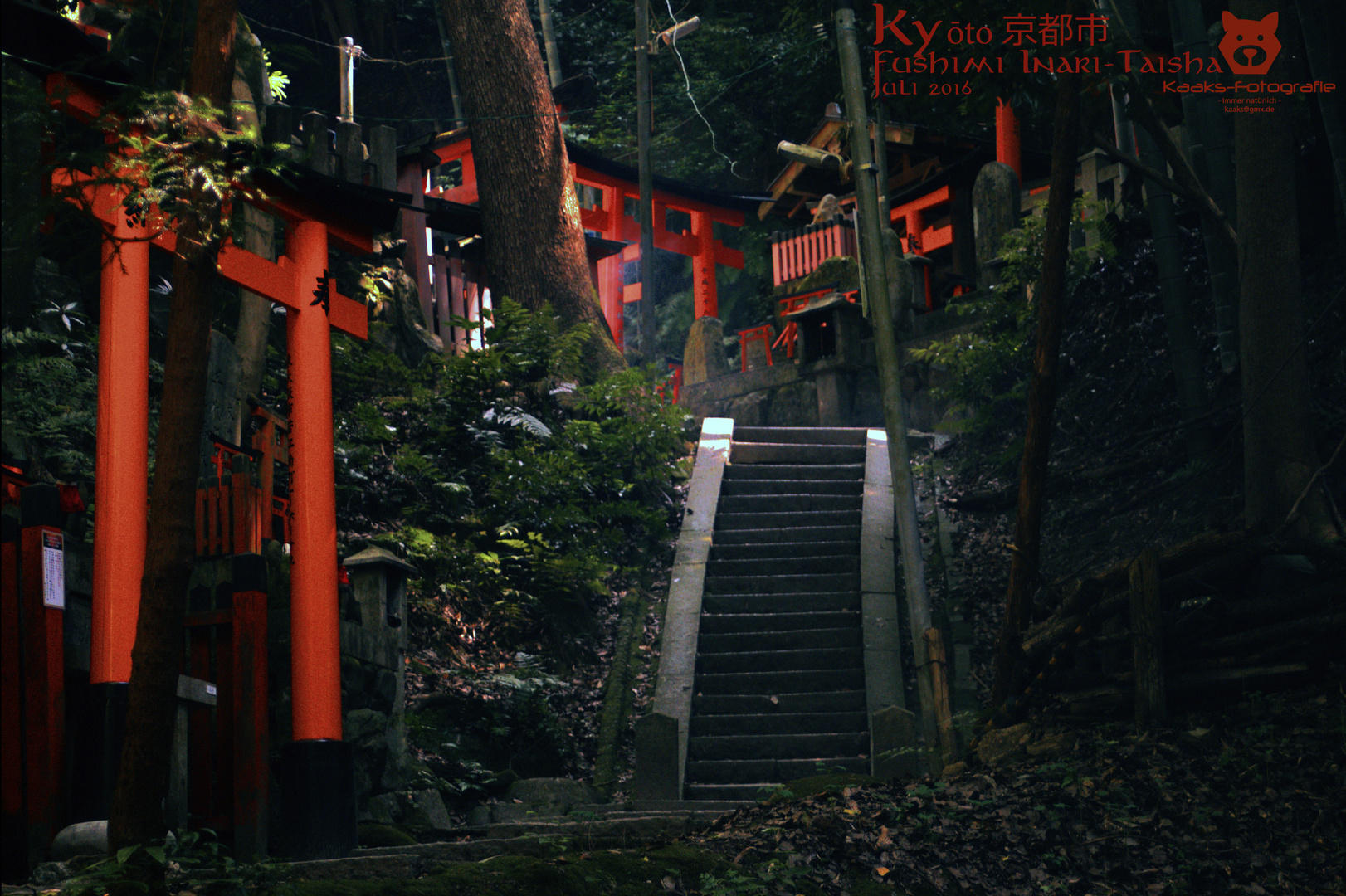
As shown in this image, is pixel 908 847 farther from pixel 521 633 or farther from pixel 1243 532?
pixel 521 633

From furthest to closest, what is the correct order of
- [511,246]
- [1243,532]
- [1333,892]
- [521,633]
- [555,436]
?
[511,246] → [555,436] → [521,633] → [1243,532] → [1333,892]

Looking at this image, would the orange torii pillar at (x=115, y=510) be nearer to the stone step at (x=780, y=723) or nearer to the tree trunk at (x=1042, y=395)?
the stone step at (x=780, y=723)

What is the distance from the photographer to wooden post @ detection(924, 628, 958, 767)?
8.66 meters

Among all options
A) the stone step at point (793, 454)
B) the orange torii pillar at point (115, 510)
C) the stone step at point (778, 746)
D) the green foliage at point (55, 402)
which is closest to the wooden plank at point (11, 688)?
the orange torii pillar at point (115, 510)

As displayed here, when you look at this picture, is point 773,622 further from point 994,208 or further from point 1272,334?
point 994,208

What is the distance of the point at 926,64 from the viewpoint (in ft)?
36.6

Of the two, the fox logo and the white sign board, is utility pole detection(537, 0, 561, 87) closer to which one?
the fox logo

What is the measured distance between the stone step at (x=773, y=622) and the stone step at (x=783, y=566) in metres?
0.83

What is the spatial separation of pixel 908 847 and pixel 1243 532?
340 centimetres

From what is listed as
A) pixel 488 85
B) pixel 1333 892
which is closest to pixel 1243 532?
pixel 1333 892

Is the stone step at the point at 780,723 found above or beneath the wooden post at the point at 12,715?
beneath

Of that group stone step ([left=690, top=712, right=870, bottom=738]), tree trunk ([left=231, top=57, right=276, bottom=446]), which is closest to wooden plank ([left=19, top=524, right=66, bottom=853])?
tree trunk ([left=231, top=57, right=276, bottom=446])

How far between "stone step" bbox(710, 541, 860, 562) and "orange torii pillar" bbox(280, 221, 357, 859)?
6.76 m

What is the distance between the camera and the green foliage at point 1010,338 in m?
13.7
